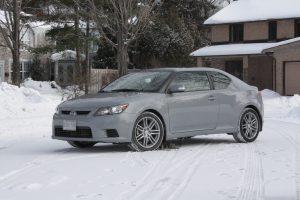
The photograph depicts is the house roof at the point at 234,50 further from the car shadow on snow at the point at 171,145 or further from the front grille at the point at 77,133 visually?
the front grille at the point at 77,133

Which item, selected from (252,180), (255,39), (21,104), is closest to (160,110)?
(252,180)

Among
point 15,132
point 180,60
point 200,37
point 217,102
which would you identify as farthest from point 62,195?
point 200,37

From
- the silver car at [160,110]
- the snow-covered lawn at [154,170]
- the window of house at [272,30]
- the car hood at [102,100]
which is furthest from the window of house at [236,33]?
the car hood at [102,100]

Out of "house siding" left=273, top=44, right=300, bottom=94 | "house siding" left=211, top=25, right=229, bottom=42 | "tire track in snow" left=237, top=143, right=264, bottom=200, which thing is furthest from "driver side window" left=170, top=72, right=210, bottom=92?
"house siding" left=211, top=25, right=229, bottom=42

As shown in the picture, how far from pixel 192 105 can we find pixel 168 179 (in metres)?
3.69

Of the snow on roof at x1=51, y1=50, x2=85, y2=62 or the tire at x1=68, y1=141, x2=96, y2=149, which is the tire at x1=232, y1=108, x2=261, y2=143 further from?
the snow on roof at x1=51, y1=50, x2=85, y2=62

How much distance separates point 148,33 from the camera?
47031 millimetres

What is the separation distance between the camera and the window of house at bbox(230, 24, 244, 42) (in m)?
43.8

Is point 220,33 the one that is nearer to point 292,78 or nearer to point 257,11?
point 257,11

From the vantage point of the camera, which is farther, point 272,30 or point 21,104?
point 272,30

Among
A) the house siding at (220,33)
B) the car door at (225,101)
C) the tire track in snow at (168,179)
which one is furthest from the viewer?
the house siding at (220,33)

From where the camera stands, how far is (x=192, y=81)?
1184 cm

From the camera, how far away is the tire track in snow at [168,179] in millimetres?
7066

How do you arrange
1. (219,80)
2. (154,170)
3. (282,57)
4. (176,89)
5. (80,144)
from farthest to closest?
(282,57), (219,80), (80,144), (176,89), (154,170)
